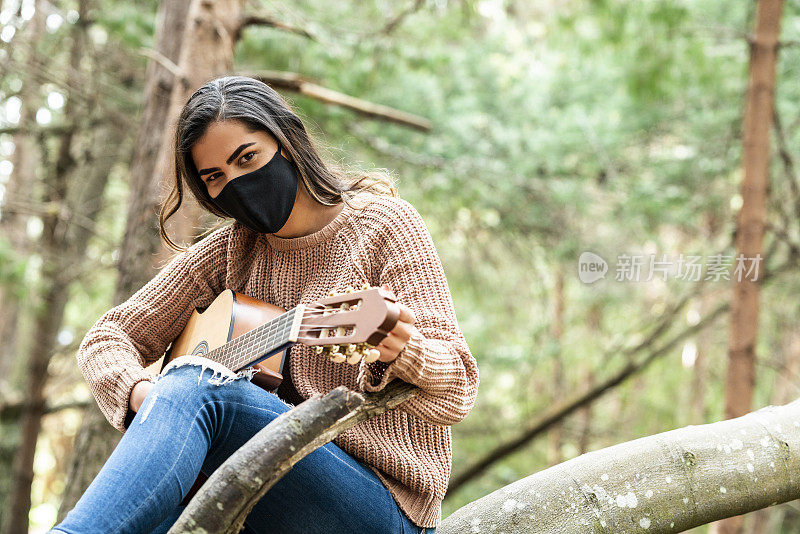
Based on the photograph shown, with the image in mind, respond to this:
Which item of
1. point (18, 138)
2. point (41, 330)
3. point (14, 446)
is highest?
point (18, 138)

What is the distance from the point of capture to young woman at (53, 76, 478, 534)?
1548 mm

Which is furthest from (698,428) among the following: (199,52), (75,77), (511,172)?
(75,77)

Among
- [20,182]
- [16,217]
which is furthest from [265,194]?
[16,217]

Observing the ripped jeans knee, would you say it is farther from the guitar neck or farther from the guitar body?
the guitar body

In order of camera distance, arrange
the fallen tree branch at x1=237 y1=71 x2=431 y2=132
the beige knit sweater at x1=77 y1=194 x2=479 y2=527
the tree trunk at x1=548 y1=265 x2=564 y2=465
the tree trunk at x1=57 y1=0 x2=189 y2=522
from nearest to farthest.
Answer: the beige knit sweater at x1=77 y1=194 x2=479 y2=527
the tree trunk at x1=57 y1=0 x2=189 y2=522
the fallen tree branch at x1=237 y1=71 x2=431 y2=132
the tree trunk at x1=548 y1=265 x2=564 y2=465

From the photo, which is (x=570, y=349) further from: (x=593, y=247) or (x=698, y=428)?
(x=698, y=428)

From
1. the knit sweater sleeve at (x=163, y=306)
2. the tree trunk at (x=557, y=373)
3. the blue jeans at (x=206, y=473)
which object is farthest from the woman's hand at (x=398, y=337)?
the tree trunk at (x=557, y=373)

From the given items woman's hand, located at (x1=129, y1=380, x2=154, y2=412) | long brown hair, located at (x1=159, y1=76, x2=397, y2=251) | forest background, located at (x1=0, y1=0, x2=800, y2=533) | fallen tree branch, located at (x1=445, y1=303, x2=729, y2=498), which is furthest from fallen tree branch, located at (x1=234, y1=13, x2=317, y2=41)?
fallen tree branch, located at (x1=445, y1=303, x2=729, y2=498)

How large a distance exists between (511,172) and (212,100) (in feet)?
13.4

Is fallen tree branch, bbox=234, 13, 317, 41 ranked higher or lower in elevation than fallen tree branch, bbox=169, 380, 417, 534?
higher

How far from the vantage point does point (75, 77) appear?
5047 millimetres

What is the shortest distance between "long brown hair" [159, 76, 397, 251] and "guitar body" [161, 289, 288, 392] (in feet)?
0.90

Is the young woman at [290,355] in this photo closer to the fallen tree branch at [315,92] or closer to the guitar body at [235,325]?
the guitar body at [235,325]

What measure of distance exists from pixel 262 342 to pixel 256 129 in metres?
0.62
